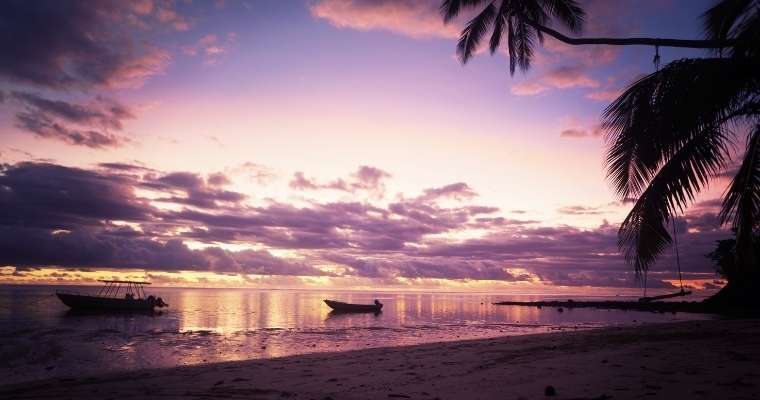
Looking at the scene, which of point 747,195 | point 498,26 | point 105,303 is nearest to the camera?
point 747,195

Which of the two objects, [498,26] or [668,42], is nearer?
[668,42]

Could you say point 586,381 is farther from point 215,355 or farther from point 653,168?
point 215,355

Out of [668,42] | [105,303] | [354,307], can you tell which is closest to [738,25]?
[668,42]

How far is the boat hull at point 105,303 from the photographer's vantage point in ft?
194

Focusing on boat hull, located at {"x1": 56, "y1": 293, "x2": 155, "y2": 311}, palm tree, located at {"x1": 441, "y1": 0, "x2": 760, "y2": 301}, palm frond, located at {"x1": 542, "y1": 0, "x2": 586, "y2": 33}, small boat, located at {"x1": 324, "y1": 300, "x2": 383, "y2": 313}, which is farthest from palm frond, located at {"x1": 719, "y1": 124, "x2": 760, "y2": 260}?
boat hull, located at {"x1": 56, "y1": 293, "x2": 155, "y2": 311}

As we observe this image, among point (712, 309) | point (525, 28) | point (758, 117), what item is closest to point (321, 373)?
point (758, 117)

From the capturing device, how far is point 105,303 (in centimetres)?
5922

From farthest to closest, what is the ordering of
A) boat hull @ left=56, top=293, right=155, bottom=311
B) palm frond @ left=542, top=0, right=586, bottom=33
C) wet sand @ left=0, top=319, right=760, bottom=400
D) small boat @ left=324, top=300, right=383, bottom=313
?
small boat @ left=324, top=300, right=383, bottom=313, boat hull @ left=56, top=293, right=155, bottom=311, palm frond @ left=542, top=0, right=586, bottom=33, wet sand @ left=0, top=319, right=760, bottom=400

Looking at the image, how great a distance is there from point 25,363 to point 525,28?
24.1 m

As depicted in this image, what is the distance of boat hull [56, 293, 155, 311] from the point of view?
59.1m

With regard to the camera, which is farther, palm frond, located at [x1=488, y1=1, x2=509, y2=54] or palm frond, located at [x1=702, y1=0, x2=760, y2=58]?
palm frond, located at [x1=488, y1=1, x2=509, y2=54]

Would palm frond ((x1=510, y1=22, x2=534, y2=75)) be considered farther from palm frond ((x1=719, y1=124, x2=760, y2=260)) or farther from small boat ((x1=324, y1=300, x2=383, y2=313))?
small boat ((x1=324, y1=300, x2=383, y2=313))

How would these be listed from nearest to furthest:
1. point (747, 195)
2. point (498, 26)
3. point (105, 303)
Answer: point (747, 195), point (498, 26), point (105, 303)

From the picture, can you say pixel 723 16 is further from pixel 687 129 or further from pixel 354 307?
pixel 354 307
